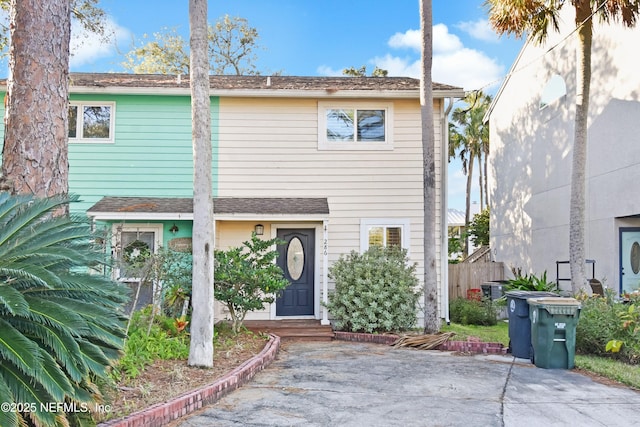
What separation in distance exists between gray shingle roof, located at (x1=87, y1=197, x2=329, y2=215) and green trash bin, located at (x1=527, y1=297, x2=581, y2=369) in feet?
16.8

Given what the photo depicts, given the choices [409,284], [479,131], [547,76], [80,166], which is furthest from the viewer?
[479,131]

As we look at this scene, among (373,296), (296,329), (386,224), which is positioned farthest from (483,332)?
(296,329)

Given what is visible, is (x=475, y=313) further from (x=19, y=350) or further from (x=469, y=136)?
(x=469, y=136)

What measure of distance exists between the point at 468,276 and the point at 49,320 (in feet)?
46.7

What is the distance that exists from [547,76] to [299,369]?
1322 cm

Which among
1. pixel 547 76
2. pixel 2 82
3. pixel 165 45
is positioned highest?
pixel 165 45

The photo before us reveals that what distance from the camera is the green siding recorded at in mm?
12180

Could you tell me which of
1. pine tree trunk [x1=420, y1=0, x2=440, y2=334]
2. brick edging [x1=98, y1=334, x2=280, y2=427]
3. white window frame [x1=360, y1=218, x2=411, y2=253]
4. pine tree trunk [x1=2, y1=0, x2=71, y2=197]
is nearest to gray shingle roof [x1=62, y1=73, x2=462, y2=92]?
pine tree trunk [x1=420, y1=0, x2=440, y2=334]

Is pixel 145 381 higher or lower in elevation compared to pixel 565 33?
lower

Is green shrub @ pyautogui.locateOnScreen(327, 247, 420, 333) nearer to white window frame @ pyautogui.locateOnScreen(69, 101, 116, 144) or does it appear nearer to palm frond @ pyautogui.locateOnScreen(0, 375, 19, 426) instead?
white window frame @ pyautogui.locateOnScreen(69, 101, 116, 144)

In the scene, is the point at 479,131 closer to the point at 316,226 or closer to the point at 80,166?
the point at 316,226

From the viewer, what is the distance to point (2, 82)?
40.4ft

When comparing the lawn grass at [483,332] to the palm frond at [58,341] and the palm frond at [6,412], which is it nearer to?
the palm frond at [58,341]

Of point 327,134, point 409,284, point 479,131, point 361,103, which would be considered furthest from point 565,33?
point 479,131
